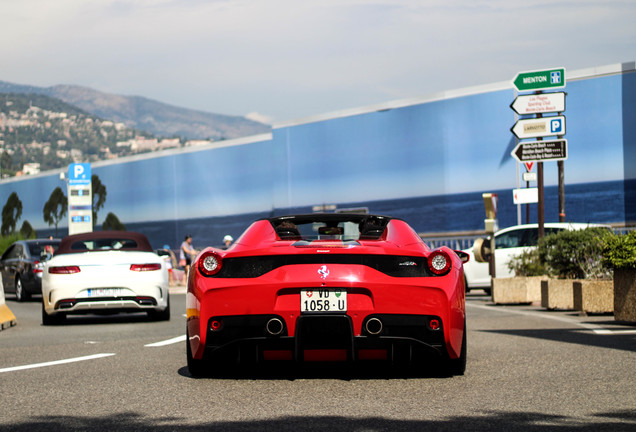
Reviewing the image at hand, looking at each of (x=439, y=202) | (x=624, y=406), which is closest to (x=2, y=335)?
(x=624, y=406)

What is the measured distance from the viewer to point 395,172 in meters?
39.1

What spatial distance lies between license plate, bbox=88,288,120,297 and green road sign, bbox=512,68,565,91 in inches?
411

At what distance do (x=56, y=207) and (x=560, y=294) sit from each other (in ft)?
173

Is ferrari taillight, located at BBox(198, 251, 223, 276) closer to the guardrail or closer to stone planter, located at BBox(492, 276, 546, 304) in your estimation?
stone planter, located at BBox(492, 276, 546, 304)

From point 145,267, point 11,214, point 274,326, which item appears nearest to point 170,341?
point 145,267

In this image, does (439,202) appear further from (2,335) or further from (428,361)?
(428,361)

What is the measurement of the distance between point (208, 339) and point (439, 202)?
101 ft

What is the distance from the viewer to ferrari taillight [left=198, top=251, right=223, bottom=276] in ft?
23.8

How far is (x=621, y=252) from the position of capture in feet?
39.2

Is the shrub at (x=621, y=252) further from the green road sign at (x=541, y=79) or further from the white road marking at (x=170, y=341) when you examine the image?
the green road sign at (x=541, y=79)

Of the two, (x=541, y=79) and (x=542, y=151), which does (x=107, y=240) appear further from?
(x=541, y=79)

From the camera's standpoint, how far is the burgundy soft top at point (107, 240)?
1533cm

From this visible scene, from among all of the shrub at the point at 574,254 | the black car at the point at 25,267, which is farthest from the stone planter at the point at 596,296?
the black car at the point at 25,267

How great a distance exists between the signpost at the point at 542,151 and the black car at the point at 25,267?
10.3m
